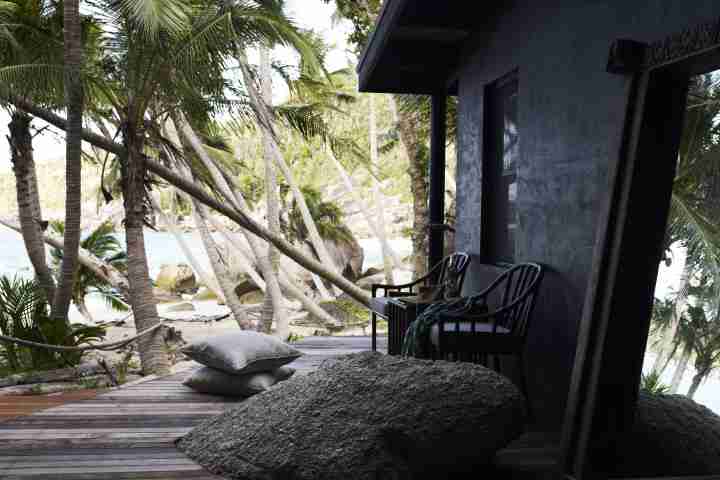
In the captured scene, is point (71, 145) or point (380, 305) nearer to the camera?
point (380, 305)

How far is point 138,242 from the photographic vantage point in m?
8.71

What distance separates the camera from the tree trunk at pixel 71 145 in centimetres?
808

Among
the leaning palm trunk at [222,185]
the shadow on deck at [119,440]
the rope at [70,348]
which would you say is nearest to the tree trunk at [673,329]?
the shadow on deck at [119,440]

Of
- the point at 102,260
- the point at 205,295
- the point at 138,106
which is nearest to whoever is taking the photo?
the point at 138,106

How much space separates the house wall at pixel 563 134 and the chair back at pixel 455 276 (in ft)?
2.99

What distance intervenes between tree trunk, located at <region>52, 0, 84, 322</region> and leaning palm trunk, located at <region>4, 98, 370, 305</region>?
530 millimetres

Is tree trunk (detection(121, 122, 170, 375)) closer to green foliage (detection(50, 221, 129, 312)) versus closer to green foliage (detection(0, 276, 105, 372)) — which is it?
green foliage (detection(0, 276, 105, 372))

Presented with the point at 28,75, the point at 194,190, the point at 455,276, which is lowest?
the point at 455,276

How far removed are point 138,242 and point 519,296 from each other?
5861 millimetres

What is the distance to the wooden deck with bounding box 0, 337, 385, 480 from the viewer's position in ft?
10.2

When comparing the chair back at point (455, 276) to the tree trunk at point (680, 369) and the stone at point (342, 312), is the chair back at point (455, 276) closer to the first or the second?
the tree trunk at point (680, 369)

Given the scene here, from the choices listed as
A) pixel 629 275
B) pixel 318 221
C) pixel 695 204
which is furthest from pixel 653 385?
pixel 318 221

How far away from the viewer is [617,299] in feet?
9.78

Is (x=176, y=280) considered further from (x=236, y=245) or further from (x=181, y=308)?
(x=236, y=245)
